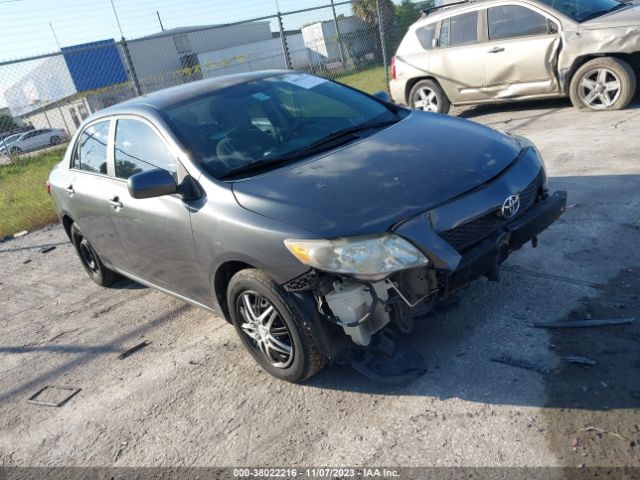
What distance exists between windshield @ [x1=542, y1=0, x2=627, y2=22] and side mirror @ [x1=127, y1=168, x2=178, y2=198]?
6628 mm

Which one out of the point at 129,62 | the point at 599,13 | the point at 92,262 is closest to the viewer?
the point at 92,262

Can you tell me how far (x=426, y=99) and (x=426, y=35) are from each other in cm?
101

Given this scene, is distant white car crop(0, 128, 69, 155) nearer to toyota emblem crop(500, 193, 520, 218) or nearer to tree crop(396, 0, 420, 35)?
toyota emblem crop(500, 193, 520, 218)

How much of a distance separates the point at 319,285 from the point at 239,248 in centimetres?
55

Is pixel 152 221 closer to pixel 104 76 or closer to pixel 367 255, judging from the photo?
pixel 367 255

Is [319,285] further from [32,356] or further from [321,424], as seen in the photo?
[32,356]

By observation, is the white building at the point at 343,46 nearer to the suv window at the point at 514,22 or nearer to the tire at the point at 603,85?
the suv window at the point at 514,22

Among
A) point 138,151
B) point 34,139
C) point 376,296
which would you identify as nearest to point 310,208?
point 376,296

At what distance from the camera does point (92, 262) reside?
5742mm

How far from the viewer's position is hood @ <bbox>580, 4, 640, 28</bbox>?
7.18 meters

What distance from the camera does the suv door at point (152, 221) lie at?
11.9 ft

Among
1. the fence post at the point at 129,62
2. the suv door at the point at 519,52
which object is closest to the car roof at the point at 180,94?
the suv door at the point at 519,52

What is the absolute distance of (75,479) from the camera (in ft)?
9.91

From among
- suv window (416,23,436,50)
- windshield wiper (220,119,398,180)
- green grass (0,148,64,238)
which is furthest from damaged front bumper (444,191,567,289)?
green grass (0,148,64,238)
